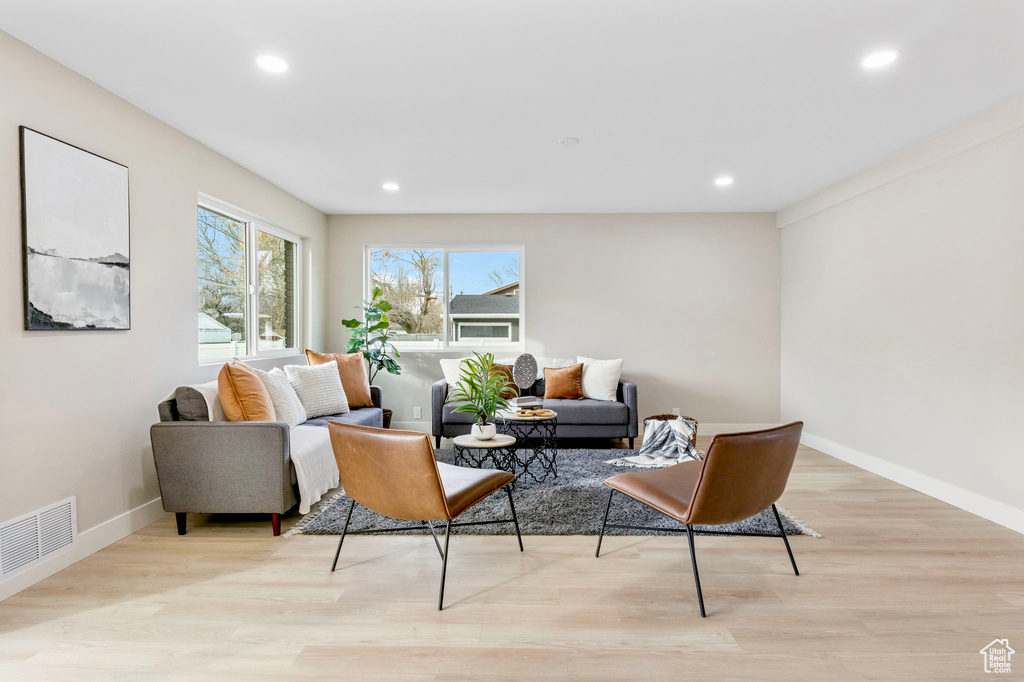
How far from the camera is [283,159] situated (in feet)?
13.4

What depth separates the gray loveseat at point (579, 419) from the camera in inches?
200

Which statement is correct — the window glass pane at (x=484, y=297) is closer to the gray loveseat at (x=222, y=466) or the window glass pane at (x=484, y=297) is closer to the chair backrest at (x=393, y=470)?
the gray loveseat at (x=222, y=466)

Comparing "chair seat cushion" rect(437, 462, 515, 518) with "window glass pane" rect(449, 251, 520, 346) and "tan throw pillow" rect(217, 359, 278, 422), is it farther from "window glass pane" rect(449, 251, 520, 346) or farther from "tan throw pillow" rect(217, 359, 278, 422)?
"window glass pane" rect(449, 251, 520, 346)

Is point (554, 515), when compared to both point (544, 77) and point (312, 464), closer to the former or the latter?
point (312, 464)

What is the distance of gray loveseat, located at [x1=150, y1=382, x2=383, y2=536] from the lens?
2.93m

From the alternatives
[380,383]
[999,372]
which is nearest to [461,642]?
[999,372]

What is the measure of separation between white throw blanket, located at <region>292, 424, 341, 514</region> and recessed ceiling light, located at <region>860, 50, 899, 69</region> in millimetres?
3266

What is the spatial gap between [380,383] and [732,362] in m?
3.94

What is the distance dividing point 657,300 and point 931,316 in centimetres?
261

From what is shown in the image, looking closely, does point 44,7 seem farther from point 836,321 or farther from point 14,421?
point 836,321

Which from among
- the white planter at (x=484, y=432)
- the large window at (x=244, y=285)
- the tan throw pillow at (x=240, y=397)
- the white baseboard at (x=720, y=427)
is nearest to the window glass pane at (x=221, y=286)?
the large window at (x=244, y=285)

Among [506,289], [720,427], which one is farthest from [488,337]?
[720,427]

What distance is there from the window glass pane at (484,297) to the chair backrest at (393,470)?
3765 millimetres

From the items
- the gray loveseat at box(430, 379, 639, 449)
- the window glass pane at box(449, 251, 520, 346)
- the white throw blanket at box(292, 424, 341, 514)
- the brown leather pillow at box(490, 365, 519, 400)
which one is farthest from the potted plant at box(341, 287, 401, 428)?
the white throw blanket at box(292, 424, 341, 514)
